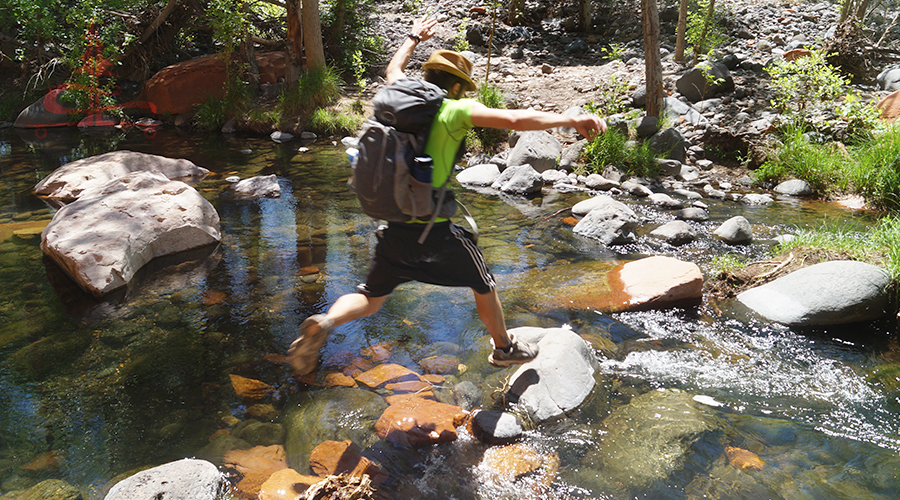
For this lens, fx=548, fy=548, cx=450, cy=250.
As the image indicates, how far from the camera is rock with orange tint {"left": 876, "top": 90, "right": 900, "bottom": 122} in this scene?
27.0 feet

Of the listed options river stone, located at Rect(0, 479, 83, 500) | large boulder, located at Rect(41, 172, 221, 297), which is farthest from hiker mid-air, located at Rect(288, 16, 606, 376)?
large boulder, located at Rect(41, 172, 221, 297)

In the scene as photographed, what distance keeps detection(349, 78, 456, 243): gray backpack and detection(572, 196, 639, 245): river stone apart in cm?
386

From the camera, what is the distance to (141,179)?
21.8 ft

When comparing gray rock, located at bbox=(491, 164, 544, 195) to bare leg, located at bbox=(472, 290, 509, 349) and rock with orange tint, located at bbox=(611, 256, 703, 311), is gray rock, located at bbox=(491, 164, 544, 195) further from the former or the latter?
bare leg, located at bbox=(472, 290, 509, 349)

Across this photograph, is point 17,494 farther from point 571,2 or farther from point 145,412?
point 571,2

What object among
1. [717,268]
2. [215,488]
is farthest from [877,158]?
[215,488]

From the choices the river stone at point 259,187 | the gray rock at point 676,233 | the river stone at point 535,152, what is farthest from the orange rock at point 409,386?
the river stone at point 535,152

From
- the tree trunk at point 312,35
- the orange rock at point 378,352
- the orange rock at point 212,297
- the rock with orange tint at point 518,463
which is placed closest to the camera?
the rock with orange tint at point 518,463

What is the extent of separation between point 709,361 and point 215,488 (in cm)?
311

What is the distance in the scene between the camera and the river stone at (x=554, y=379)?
314cm

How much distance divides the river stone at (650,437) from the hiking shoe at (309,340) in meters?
1.51

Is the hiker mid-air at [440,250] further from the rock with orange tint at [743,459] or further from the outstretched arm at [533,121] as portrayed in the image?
the rock with orange tint at [743,459]

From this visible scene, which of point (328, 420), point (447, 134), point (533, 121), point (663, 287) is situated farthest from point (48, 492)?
point (663, 287)

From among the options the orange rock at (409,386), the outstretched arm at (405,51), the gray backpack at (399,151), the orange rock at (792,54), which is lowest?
the orange rock at (409,386)
